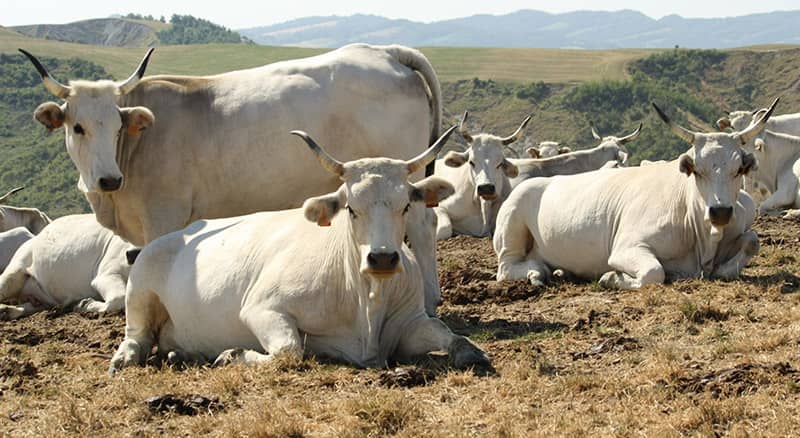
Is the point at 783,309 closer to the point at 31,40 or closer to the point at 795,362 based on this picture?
the point at 795,362

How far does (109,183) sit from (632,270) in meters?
5.04

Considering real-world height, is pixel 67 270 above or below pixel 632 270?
below

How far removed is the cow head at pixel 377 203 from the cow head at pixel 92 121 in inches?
118

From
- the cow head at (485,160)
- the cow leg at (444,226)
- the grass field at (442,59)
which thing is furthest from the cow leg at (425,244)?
the grass field at (442,59)

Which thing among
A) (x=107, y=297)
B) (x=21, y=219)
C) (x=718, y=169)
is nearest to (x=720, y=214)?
(x=718, y=169)

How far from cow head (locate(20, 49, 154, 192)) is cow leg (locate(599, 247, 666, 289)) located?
4.74 metres

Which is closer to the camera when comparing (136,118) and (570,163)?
(136,118)

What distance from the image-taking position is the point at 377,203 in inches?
315

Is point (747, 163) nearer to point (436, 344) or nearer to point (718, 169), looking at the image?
point (718, 169)

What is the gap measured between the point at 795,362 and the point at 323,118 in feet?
18.7

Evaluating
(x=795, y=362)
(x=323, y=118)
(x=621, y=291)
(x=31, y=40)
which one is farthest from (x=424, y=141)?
(x=31, y=40)

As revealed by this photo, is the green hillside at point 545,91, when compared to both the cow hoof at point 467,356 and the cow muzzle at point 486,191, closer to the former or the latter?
the cow muzzle at point 486,191


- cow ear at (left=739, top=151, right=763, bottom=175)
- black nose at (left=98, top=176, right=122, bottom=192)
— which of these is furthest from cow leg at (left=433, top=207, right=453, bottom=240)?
black nose at (left=98, top=176, right=122, bottom=192)

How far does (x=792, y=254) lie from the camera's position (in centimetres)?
1247
